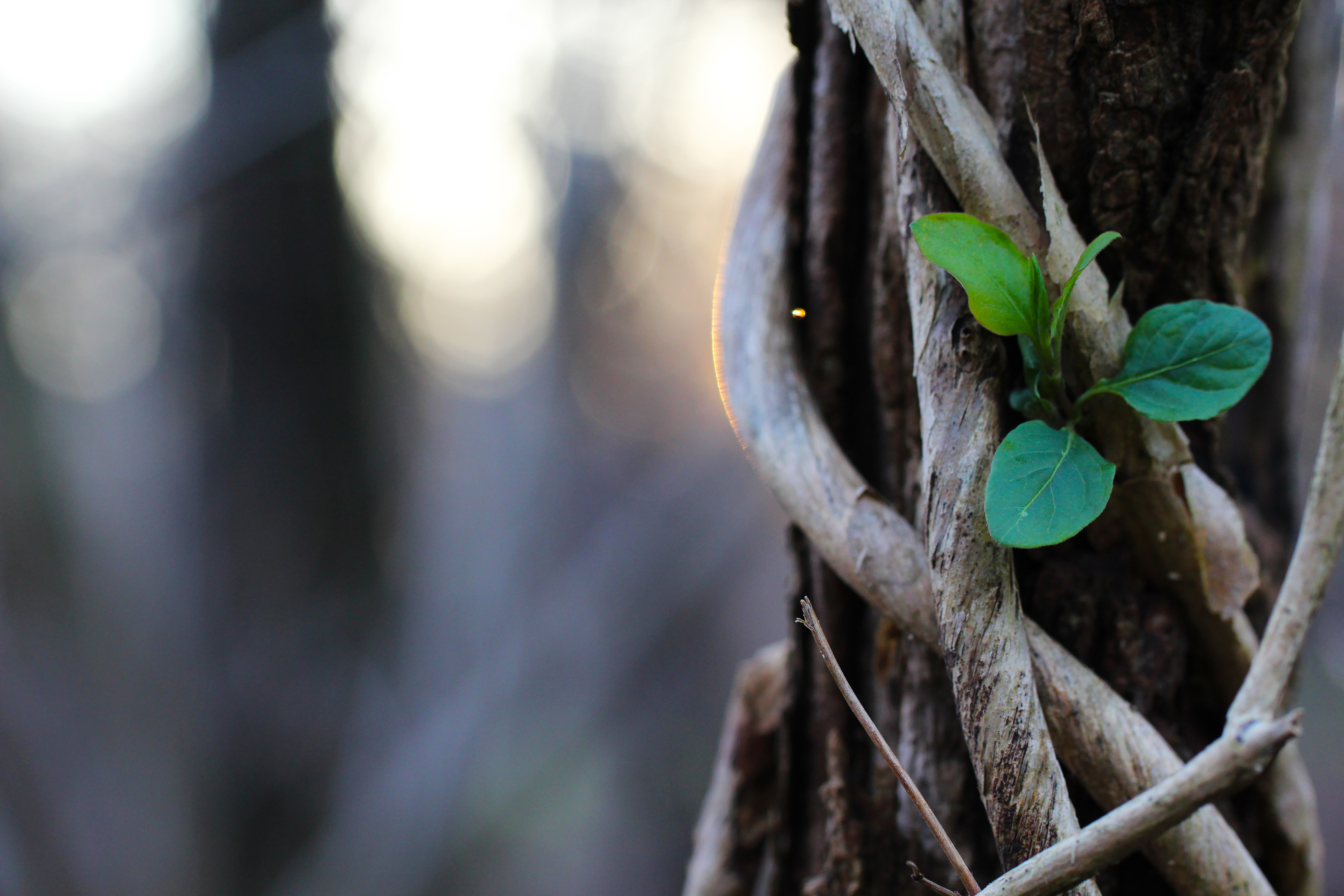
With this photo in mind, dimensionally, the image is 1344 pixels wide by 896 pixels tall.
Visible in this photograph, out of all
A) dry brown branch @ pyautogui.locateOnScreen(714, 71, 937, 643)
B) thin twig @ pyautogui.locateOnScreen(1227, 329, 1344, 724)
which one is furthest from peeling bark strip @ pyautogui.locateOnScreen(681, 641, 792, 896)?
thin twig @ pyautogui.locateOnScreen(1227, 329, 1344, 724)

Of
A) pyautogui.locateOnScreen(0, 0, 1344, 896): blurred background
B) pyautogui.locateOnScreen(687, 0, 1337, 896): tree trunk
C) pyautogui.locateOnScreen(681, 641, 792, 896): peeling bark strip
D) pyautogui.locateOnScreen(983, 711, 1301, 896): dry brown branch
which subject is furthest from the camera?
pyautogui.locateOnScreen(0, 0, 1344, 896): blurred background

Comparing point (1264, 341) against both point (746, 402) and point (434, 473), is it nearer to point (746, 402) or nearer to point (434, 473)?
point (746, 402)

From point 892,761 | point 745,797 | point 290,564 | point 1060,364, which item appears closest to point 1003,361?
point 1060,364

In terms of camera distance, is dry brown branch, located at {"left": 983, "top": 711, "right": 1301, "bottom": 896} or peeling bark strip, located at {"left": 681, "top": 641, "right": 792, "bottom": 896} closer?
dry brown branch, located at {"left": 983, "top": 711, "right": 1301, "bottom": 896}

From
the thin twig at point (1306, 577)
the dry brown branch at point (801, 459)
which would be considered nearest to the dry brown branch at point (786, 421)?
the dry brown branch at point (801, 459)

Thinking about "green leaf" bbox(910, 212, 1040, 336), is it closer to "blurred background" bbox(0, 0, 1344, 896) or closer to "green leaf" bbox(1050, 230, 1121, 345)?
"green leaf" bbox(1050, 230, 1121, 345)

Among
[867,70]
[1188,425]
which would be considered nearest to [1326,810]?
[1188,425]

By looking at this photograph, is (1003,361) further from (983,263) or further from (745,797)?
(745,797)

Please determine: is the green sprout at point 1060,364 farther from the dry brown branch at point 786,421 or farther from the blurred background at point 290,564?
the blurred background at point 290,564
